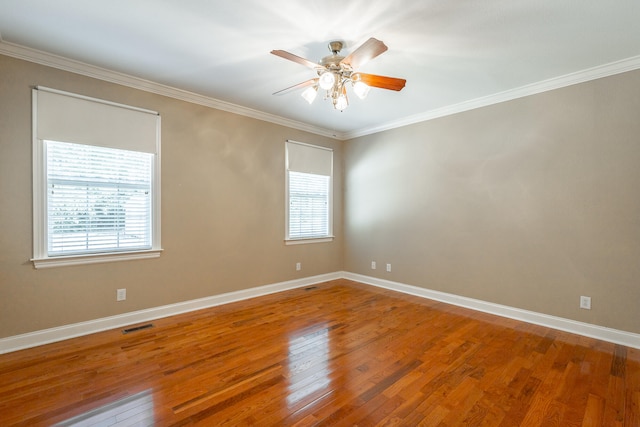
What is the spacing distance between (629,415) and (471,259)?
2.09m

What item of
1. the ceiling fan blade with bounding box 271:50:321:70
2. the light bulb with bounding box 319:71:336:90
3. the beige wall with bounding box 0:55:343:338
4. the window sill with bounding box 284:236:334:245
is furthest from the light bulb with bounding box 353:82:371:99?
the window sill with bounding box 284:236:334:245

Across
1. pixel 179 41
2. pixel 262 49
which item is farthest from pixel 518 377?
pixel 179 41

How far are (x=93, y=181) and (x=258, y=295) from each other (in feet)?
7.91

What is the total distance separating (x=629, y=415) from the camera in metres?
1.82

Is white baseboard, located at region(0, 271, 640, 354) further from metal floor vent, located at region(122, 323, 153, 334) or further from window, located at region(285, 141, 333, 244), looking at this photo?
window, located at region(285, 141, 333, 244)

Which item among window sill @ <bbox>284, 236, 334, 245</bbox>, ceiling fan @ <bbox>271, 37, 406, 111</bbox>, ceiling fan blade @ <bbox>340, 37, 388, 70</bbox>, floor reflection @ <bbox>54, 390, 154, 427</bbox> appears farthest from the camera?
window sill @ <bbox>284, 236, 334, 245</bbox>

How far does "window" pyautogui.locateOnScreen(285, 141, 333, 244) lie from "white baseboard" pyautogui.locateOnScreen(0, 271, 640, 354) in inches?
32.6

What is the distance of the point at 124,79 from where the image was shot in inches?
122

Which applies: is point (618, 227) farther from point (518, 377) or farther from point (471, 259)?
point (518, 377)

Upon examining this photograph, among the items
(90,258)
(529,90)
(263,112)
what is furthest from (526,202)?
(90,258)

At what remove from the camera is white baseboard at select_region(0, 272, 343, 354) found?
262 cm

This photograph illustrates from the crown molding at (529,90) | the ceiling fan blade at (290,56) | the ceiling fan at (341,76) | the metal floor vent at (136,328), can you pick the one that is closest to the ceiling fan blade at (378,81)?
the ceiling fan at (341,76)

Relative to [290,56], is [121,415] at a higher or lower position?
lower

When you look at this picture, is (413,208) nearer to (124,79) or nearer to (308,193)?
(308,193)
